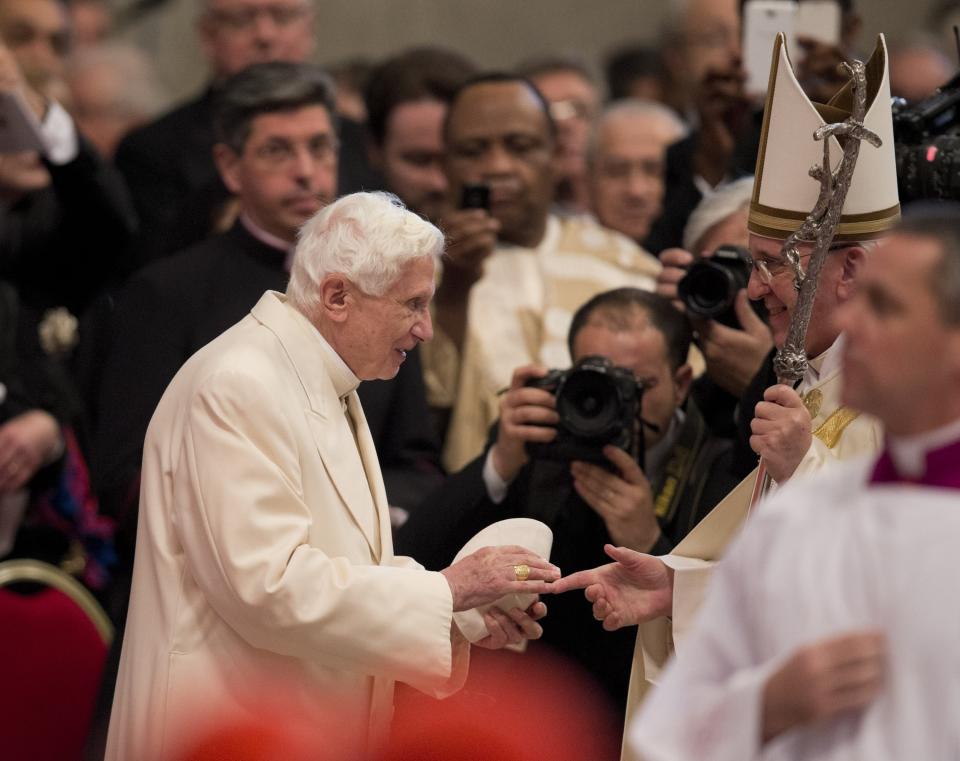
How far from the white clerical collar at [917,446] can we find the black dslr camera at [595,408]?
5.91 ft

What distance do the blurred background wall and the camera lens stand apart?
213 inches

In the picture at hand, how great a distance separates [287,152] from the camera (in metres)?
4.95

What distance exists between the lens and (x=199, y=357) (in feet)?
11.4

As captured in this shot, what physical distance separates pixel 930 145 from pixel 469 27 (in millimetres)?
6391

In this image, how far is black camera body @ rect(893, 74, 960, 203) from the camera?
13.0 ft

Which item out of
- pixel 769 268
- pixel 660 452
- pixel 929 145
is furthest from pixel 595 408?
pixel 929 145

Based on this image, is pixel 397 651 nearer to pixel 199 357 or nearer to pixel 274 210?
pixel 199 357

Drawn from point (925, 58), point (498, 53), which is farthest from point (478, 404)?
point (498, 53)

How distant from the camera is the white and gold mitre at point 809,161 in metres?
3.63

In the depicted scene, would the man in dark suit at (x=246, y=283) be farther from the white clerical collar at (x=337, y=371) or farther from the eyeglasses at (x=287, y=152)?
the white clerical collar at (x=337, y=371)

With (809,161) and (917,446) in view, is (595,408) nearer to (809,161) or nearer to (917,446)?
(809,161)

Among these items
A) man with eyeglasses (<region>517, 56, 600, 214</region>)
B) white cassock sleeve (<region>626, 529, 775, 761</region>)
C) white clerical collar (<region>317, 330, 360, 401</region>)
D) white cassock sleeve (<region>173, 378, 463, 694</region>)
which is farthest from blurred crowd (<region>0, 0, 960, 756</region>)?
white cassock sleeve (<region>626, 529, 775, 761</region>)

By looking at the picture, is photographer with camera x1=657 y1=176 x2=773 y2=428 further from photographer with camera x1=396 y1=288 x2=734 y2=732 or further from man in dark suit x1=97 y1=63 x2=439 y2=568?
man in dark suit x1=97 y1=63 x2=439 y2=568

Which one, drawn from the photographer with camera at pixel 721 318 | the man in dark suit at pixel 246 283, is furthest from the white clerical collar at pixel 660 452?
the man in dark suit at pixel 246 283
